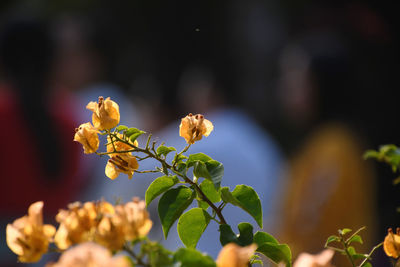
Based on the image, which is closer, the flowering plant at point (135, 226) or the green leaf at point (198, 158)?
the flowering plant at point (135, 226)

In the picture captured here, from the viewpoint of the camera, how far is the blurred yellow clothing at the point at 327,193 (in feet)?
5.98

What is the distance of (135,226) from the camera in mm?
396

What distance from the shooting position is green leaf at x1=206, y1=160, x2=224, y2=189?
1.58 ft

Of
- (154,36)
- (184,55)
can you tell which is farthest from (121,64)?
(184,55)

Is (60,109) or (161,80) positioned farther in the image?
(161,80)

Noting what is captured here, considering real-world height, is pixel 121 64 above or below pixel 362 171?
above

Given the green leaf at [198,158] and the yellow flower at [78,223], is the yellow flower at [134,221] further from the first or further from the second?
the green leaf at [198,158]

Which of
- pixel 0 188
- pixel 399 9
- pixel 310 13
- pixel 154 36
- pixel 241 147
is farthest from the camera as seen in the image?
pixel 154 36

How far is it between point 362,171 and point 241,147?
1.30ft

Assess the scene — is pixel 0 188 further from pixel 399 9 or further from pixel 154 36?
pixel 154 36

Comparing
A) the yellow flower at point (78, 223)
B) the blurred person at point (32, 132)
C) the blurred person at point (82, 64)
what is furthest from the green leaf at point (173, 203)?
the blurred person at point (82, 64)

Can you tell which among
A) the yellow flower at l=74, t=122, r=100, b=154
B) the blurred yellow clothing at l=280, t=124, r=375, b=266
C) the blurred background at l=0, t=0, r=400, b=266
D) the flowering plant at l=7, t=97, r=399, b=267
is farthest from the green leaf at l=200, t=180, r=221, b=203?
the blurred yellow clothing at l=280, t=124, r=375, b=266

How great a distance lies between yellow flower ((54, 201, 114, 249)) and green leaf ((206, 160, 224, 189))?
10cm

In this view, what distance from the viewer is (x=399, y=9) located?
2.33 meters
